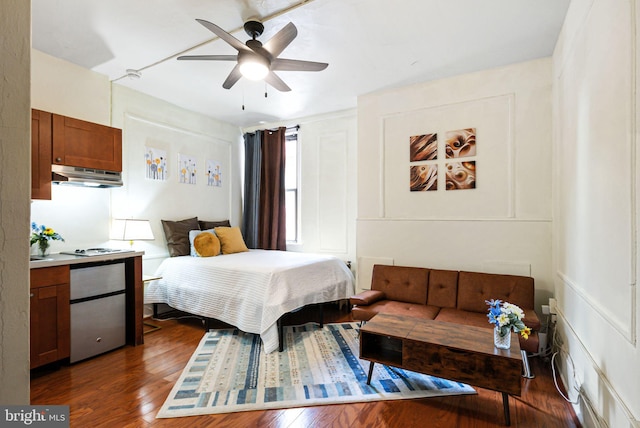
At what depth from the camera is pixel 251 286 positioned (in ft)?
10.2

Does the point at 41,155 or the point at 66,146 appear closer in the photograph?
the point at 41,155

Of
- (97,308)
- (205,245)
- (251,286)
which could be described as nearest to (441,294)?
(251,286)

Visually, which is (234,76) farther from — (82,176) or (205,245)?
(205,245)

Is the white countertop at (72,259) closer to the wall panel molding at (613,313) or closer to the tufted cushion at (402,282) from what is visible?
the tufted cushion at (402,282)

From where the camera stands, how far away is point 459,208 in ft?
11.6

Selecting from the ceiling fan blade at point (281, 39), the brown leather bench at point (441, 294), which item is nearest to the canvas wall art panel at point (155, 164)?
the ceiling fan blade at point (281, 39)

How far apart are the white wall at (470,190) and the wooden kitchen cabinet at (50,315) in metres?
2.96

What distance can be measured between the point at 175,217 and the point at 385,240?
2875 mm

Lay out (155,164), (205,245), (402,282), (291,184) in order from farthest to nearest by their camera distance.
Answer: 1. (291,184)
2. (155,164)
3. (205,245)
4. (402,282)

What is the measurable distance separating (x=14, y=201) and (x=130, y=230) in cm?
321

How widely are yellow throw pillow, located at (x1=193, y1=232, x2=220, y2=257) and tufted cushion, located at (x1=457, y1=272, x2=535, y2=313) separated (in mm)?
2849

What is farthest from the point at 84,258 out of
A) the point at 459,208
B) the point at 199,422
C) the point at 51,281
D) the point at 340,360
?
the point at 459,208

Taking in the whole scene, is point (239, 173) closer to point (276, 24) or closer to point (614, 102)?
point (276, 24)

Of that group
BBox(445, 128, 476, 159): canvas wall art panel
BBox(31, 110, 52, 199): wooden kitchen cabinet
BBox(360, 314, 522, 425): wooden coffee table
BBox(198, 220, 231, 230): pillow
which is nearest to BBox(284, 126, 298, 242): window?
BBox(198, 220, 231, 230): pillow
